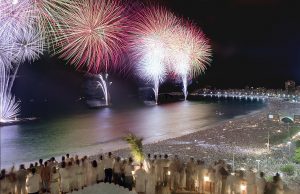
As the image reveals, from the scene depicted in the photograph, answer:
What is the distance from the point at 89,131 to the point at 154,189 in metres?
34.6

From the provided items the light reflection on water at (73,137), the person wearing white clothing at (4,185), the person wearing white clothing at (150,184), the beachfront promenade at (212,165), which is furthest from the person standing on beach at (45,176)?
the light reflection on water at (73,137)

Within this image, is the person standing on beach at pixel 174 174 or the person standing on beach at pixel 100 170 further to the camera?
the person standing on beach at pixel 100 170

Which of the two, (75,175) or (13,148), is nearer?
(75,175)

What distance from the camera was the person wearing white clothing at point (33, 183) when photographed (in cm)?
986

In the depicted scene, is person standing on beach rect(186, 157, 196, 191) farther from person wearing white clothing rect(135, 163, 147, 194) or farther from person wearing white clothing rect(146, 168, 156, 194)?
person wearing white clothing rect(135, 163, 147, 194)

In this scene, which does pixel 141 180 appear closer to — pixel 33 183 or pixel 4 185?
pixel 33 183

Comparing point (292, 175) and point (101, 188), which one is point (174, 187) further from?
point (292, 175)

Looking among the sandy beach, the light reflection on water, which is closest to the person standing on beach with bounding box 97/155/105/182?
the sandy beach

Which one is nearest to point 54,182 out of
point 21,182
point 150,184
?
point 21,182

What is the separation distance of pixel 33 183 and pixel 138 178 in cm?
264

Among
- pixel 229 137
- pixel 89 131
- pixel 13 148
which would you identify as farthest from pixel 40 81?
pixel 229 137

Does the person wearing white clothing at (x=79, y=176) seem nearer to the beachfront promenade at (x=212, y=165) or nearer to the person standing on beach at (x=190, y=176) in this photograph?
the beachfront promenade at (x=212, y=165)

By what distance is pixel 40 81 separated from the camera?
12475 cm

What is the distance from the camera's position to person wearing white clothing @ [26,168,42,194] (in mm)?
9859
